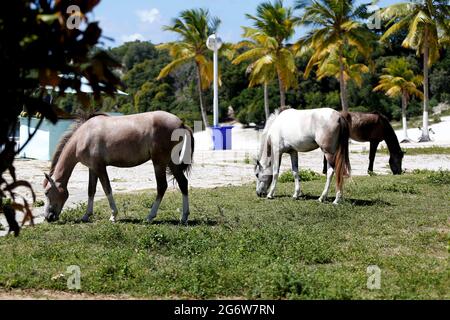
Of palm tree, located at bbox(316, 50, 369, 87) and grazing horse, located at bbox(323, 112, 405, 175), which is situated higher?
palm tree, located at bbox(316, 50, 369, 87)

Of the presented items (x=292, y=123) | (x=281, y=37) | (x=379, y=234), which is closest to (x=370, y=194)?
(x=292, y=123)

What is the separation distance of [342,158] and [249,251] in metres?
4.87

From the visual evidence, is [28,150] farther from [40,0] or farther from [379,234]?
[40,0]

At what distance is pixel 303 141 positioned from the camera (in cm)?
1274

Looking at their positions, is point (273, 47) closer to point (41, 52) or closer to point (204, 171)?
point (204, 171)

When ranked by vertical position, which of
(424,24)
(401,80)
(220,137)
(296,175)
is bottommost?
(296,175)

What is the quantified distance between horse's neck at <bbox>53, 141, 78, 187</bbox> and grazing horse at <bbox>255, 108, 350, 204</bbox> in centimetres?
437

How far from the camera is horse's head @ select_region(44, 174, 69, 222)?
10016 millimetres

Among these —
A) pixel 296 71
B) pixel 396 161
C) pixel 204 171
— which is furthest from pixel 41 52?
pixel 296 71

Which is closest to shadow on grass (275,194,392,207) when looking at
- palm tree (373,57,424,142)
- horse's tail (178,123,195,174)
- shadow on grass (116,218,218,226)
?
shadow on grass (116,218,218,226)

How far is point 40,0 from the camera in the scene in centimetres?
345

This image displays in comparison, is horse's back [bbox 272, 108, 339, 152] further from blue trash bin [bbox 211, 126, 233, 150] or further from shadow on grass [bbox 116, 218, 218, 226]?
blue trash bin [bbox 211, 126, 233, 150]

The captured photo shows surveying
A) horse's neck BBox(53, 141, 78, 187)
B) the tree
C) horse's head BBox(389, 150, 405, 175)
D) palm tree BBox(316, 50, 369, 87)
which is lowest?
horse's head BBox(389, 150, 405, 175)
